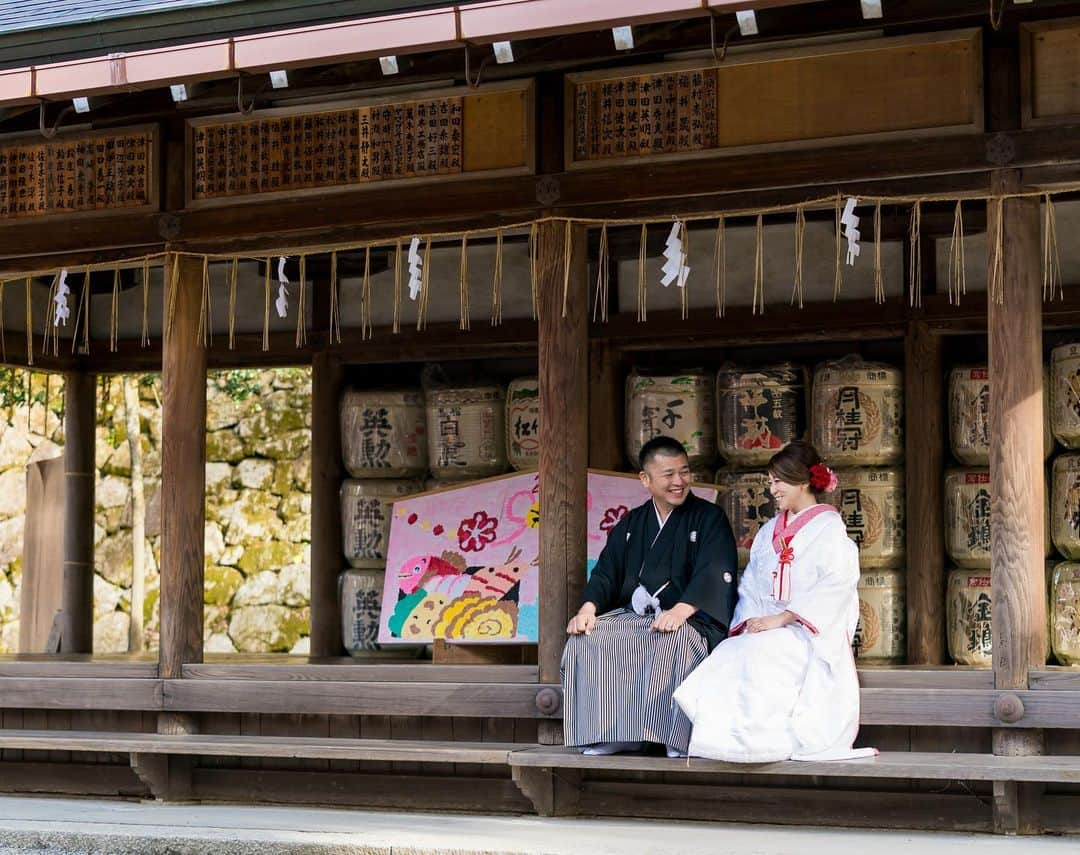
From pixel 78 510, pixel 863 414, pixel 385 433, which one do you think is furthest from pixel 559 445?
pixel 78 510

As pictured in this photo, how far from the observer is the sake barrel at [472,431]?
377 inches

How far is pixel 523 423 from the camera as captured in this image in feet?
30.8

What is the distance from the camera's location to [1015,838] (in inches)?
248

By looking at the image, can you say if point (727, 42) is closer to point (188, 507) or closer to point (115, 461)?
point (188, 507)

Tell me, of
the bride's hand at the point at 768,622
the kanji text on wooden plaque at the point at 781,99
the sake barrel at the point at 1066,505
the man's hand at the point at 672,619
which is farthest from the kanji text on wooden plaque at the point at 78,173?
the sake barrel at the point at 1066,505

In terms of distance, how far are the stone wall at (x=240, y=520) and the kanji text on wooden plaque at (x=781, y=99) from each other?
10.5m

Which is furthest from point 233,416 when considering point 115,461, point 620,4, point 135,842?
point 620,4

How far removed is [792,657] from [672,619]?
543mm

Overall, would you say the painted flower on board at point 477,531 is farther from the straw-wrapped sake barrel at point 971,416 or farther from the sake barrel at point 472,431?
the straw-wrapped sake barrel at point 971,416

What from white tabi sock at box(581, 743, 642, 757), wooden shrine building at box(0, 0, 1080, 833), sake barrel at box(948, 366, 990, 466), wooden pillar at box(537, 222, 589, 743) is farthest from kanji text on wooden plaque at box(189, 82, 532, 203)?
sake barrel at box(948, 366, 990, 466)

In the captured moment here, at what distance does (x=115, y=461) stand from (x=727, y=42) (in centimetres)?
1287

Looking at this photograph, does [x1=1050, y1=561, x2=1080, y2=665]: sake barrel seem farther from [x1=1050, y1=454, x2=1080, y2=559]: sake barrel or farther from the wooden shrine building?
the wooden shrine building

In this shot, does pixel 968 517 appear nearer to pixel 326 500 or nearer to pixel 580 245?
pixel 580 245

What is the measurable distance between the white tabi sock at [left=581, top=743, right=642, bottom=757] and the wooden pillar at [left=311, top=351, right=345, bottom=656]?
11.7ft
